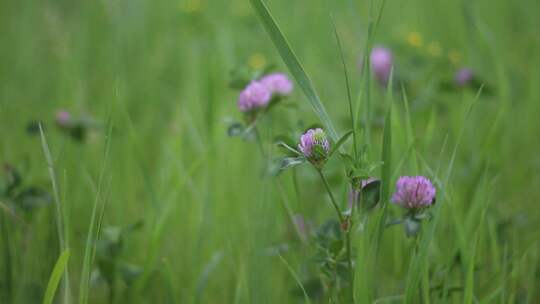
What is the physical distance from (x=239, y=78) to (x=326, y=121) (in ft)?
1.48

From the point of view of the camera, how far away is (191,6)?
287 centimetres

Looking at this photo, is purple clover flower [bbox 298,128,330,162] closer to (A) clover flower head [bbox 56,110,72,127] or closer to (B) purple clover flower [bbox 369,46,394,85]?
(A) clover flower head [bbox 56,110,72,127]

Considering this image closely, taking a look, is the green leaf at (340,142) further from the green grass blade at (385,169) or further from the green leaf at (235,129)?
the green leaf at (235,129)

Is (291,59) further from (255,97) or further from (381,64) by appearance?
(381,64)

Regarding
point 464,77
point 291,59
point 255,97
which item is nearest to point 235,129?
point 255,97

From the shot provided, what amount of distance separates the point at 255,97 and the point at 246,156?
2.34ft

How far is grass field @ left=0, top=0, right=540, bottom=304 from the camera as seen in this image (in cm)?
114

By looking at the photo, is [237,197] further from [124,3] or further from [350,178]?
[124,3]

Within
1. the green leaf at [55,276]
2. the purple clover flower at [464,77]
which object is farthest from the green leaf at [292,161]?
the purple clover flower at [464,77]

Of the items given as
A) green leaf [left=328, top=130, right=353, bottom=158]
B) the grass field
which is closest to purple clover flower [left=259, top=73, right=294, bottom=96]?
the grass field

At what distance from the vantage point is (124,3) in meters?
2.95

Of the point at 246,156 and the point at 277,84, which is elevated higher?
the point at 277,84

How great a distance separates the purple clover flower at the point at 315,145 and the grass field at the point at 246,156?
0.03 m

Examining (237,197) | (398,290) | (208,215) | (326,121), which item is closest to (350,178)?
(326,121)
